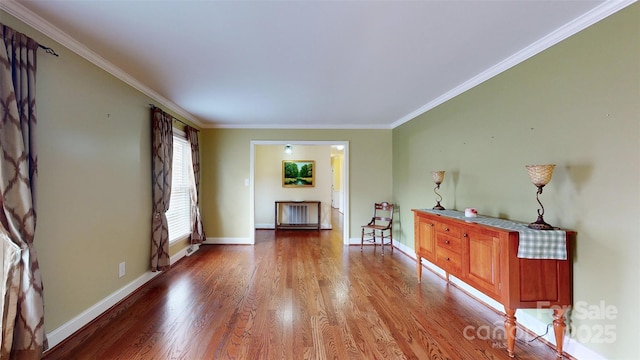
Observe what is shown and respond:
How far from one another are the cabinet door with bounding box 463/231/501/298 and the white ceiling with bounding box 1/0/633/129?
5.12ft

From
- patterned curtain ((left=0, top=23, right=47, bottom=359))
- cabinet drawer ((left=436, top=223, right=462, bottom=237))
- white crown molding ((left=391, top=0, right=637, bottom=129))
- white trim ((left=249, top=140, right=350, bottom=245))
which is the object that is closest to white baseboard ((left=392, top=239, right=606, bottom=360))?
cabinet drawer ((left=436, top=223, right=462, bottom=237))

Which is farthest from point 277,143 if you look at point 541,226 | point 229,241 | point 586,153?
point 586,153

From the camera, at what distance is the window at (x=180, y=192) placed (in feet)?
12.9

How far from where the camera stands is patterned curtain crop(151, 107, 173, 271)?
3.19 metres

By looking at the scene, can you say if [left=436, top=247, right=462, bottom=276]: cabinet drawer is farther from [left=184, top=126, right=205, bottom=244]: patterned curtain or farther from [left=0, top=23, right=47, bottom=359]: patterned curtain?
[left=184, top=126, right=205, bottom=244]: patterned curtain

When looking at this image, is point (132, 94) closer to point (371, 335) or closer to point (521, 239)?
point (371, 335)

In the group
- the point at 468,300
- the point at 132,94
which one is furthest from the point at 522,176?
the point at 132,94

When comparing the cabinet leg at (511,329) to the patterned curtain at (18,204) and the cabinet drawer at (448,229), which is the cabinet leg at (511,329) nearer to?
the cabinet drawer at (448,229)

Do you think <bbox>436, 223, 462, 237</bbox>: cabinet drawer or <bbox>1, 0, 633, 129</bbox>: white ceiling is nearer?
<bbox>1, 0, 633, 129</bbox>: white ceiling

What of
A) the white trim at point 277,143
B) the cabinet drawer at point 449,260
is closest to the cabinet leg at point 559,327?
the cabinet drawer at point 449,260

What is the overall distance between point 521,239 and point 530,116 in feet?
3.53

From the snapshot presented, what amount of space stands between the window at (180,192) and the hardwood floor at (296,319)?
66cm

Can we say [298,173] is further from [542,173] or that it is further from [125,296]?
[542,173]

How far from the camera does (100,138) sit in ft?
7.81
